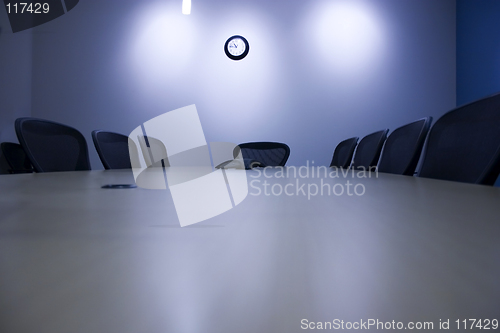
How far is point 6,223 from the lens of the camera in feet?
0.54

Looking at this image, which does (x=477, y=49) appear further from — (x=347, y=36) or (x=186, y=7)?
(x=186, y=7)

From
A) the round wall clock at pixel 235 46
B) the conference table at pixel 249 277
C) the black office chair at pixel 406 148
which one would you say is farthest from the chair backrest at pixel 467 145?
the round wall clock at pixel 235 46

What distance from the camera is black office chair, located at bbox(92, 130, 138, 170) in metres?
1.63

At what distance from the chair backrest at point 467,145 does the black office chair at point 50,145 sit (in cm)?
154

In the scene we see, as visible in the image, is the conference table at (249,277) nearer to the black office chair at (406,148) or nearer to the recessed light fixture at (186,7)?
the black office chair at (406,148)

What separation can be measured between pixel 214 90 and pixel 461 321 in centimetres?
330

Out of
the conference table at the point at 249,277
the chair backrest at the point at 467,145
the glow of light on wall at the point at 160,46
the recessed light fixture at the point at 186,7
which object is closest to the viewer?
the conference table at the point at 249,277

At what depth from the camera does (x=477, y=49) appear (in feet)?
8.69

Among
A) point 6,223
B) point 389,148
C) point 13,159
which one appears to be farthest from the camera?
point 13,159

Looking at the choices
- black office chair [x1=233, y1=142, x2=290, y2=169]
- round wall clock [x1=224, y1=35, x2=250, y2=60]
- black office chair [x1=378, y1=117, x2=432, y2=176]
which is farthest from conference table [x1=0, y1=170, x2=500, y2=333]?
round wall clock [x1=224, y1=35, x2=250, y2=60]

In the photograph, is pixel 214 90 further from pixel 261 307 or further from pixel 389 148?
pixel 261 307

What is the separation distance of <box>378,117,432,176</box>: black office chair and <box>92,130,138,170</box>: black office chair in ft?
4.96

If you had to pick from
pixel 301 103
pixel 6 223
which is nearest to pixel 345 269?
pixel 6 223

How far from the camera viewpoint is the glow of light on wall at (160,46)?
10.6 ft
